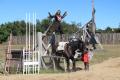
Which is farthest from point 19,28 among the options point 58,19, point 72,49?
point 72,49

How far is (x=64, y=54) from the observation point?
28672 millimetres

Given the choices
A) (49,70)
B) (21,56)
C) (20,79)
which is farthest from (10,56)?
(20,79)

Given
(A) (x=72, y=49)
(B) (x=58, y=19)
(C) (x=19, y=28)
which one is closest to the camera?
(A) (x=72, y=49)

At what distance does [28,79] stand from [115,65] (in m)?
9.18

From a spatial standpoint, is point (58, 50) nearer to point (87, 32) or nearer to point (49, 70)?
point (49, 70)

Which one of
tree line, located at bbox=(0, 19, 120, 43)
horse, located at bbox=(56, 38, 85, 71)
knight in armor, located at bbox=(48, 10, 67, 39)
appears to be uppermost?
tree line, located at bbox=(0, 19, 120, 43)

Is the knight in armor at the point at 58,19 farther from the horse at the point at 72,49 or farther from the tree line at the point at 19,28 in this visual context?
the tree line at the point at 19,28

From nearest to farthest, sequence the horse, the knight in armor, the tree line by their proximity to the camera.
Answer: the horse → the knight in armor → the tree line

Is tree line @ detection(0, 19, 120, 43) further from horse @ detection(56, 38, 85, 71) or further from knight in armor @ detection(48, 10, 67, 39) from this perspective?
horse @ detection(56, 38, 85, 71)

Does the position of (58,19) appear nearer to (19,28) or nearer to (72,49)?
(72,49)

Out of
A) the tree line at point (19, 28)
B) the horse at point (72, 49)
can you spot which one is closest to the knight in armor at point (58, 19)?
the horse at point (72, 49)

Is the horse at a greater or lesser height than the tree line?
lesser

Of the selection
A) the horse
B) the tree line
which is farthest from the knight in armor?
the tree line

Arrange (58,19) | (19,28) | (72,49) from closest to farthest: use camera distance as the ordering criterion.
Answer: (72,49), (58,19), (19,28)
